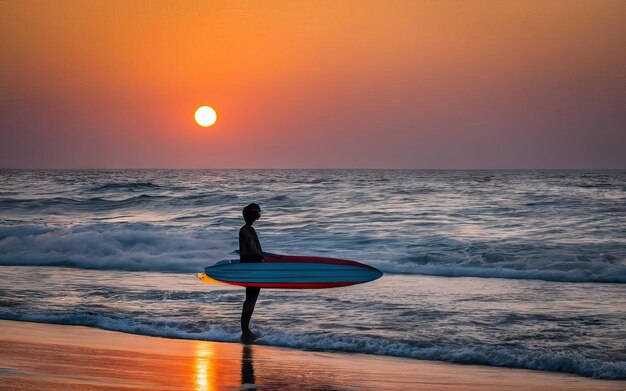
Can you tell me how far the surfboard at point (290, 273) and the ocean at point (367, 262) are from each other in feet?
2.15

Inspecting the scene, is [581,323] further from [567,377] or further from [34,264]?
[34,264]

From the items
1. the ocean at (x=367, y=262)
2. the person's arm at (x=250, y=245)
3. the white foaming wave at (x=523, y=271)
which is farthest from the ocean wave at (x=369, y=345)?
the white foaming wave at (x=523, y=271)

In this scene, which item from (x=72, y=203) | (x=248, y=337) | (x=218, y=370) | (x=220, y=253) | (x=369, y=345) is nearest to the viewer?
(x=218, y=370)

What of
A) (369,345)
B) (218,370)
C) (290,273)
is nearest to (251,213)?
(290,273)

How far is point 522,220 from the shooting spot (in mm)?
27656

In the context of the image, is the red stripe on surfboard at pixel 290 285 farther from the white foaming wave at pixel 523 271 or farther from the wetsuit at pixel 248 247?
the white foaming wave at pixel 523 271

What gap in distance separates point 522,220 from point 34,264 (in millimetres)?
16541

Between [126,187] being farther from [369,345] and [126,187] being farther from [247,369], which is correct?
[247,369]

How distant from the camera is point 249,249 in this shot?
966cm

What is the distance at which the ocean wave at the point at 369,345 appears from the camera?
27.5ft

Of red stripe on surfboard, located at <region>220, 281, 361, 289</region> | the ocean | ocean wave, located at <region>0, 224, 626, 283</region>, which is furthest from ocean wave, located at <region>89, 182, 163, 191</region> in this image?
red stripe on surfboard, located at <region>220, 281, 361, 289</region>

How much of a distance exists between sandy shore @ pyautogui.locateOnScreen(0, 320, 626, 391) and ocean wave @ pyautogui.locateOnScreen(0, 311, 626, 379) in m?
0.27

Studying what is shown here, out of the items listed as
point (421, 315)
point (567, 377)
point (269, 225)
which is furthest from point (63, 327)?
point (269, 225)

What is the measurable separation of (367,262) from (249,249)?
34.3 feet
